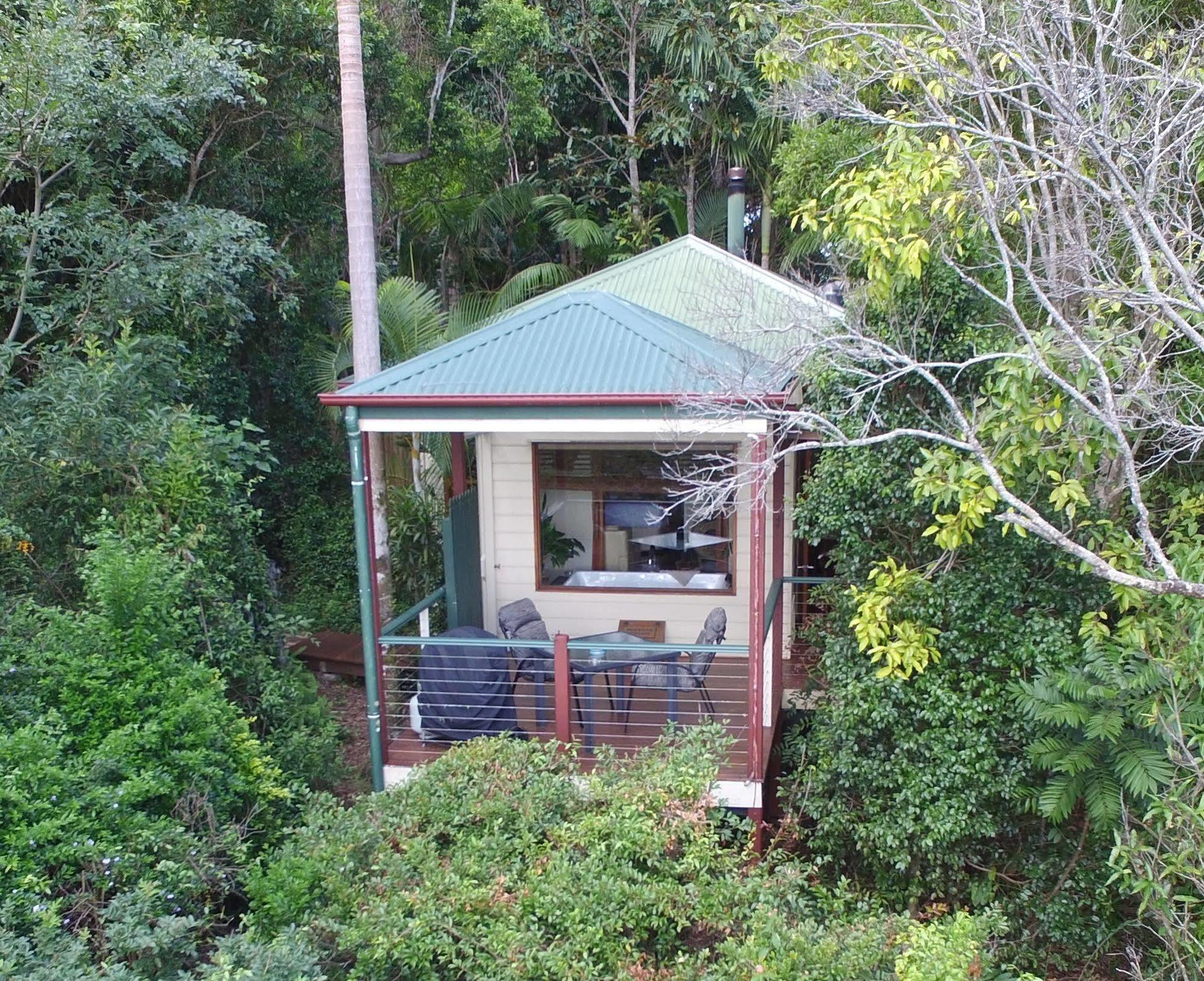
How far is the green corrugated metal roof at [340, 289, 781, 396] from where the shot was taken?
579 centimetres

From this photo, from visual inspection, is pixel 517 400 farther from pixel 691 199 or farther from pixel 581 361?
pixel 691 199

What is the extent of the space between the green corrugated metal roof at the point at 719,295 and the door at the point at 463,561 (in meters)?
2.17

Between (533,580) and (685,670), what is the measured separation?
2.54 m

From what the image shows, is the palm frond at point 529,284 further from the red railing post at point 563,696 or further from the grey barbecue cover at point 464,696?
the red railing post at point 563,696

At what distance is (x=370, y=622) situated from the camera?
628cm

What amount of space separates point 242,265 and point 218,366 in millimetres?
1995

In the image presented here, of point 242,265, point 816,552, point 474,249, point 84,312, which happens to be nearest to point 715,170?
point 474,249

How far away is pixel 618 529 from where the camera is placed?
340 inches

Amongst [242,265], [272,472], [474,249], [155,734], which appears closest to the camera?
[155,734]

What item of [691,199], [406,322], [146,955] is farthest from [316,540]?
[146,955]

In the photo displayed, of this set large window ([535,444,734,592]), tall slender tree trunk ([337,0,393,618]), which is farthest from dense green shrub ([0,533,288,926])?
large window ([535,444,734,592])

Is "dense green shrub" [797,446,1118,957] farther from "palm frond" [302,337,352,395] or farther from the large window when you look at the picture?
"palm frond" [302,337,352,395]

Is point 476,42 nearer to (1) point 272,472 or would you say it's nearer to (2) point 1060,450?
(1) point 272,472

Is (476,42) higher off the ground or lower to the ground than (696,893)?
higher
